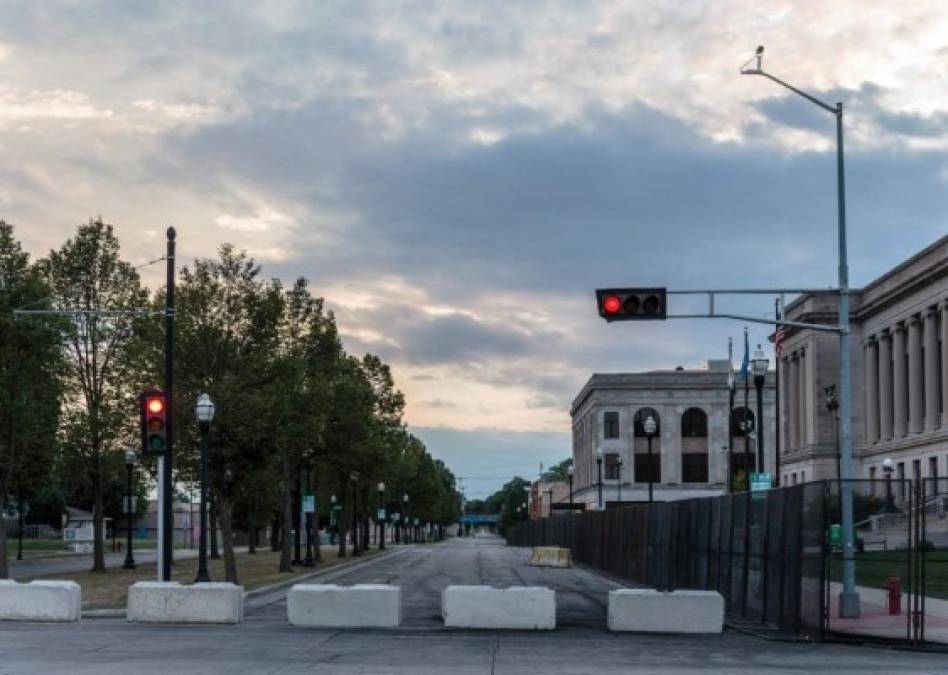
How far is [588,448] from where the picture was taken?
17175 cm

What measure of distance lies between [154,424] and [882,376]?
299ft

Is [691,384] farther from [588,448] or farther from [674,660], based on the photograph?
[674,660]

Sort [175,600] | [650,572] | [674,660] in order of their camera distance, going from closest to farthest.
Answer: [674,660] < [175,600] < [650,572]

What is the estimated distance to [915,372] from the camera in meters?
101

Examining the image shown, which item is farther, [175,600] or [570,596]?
[570,596]

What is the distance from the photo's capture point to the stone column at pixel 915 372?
101000 mm

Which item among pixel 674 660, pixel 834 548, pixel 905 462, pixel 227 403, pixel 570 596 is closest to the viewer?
pixel 674 660

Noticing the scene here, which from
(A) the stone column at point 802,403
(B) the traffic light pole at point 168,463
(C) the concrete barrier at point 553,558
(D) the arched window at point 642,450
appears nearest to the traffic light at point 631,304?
(B) the traffic light pole at point 168,463

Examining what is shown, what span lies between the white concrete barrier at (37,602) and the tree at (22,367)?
59.9 ft

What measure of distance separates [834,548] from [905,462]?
74511 mm

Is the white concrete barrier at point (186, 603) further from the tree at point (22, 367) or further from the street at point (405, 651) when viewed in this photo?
the tree at point (22, 367)

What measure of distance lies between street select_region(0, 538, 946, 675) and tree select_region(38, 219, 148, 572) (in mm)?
26482

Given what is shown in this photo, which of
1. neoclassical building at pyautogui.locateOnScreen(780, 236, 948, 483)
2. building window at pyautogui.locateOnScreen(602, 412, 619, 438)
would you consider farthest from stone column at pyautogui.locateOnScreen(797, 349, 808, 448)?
building window at pyautogui.locateOnScreen(602, 412, 619, 438)

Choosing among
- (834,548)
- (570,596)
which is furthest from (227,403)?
(834,548)
